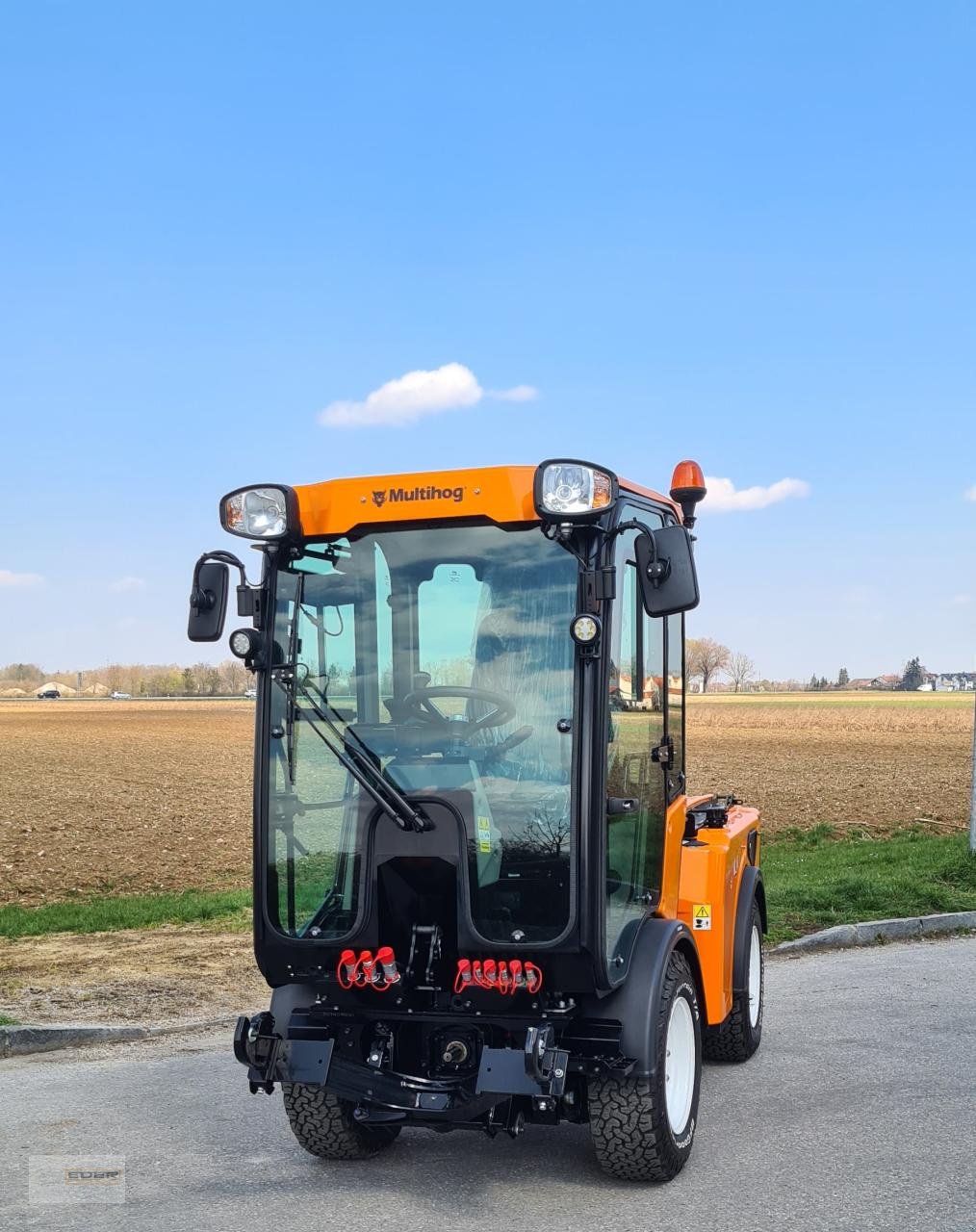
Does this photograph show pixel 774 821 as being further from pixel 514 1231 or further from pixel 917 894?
pixel 514 1231

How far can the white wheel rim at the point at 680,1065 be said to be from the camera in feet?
16.2

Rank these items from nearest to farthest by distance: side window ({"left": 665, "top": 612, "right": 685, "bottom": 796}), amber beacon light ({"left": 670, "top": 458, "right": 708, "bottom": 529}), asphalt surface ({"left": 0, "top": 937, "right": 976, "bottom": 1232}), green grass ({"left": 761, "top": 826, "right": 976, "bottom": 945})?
asphalt surface ({"left": 0, "top": 937, "right": 976, "bottom": 1232})
side window ({"left": 665, "top": 612, "right": 685, "bottom": 796})
amber beacon light ({"left": 670, "top": 458, "right": 708, "bottom": 529})
green grass ({"left": 761, "top": 826, "right": 976, "bottom": 945})

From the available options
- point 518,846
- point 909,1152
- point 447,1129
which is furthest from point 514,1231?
point 909,1152

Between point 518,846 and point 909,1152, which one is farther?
point 909,1152

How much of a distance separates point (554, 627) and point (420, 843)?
918mm

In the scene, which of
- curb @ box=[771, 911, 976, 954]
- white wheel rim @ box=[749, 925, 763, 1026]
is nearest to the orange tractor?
white wheel rim @ box=[749, 925, 763, 1026]

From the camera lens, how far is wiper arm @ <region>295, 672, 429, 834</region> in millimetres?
4695

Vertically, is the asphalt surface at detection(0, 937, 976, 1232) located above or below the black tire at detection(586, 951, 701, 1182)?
below

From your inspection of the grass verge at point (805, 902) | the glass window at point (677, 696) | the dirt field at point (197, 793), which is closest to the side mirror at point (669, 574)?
the glass window at point (677, 696)

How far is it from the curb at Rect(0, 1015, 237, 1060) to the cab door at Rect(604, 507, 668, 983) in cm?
354

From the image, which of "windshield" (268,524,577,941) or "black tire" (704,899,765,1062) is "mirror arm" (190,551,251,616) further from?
"black tire" (704,899,765,1062)

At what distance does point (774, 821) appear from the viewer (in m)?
19.1

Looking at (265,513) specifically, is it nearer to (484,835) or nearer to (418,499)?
(418,499)

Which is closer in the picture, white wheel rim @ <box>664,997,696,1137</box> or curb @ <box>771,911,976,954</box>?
white wheel rim @ <box>664,997,696,1137</box>
